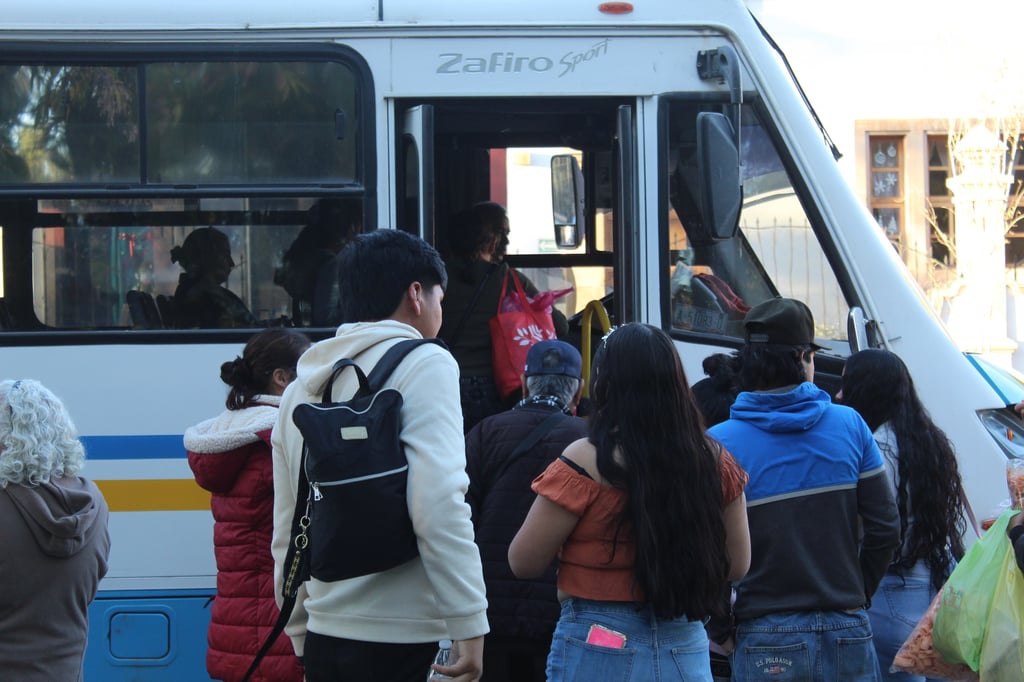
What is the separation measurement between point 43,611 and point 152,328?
1.59 m

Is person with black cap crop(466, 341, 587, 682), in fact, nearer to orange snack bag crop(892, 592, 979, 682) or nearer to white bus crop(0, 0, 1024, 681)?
white bus crop(0, 0, 1024, 681)

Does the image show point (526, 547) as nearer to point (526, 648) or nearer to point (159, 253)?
point (526, 648)

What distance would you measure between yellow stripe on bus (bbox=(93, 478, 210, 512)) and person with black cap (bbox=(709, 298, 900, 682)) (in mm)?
2210

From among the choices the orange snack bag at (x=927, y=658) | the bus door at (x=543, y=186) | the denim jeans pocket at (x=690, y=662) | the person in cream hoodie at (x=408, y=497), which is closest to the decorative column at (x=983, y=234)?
the bus door at (x=543, y=186)

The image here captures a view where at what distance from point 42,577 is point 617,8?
9.97 feet

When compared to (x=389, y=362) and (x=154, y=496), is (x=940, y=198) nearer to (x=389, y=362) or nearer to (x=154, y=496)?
(x=154, y=496)

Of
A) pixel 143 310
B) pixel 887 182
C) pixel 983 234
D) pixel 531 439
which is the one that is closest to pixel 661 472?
pixel 531 439

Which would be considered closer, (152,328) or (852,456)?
(852,456)

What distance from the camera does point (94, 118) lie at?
459 centimetres

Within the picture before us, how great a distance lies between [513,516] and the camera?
373cm

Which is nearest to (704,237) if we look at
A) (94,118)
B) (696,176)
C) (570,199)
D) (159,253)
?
(696,176)

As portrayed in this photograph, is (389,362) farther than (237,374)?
No

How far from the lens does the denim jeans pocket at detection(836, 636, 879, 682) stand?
3.17 meters

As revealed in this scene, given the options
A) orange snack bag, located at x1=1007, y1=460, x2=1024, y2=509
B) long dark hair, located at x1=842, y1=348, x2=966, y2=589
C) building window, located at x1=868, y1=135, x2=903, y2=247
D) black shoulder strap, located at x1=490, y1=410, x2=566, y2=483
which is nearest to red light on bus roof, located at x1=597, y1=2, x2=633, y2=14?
long dark hair, located at x1=842, y1=348, x2=966, y2=589
